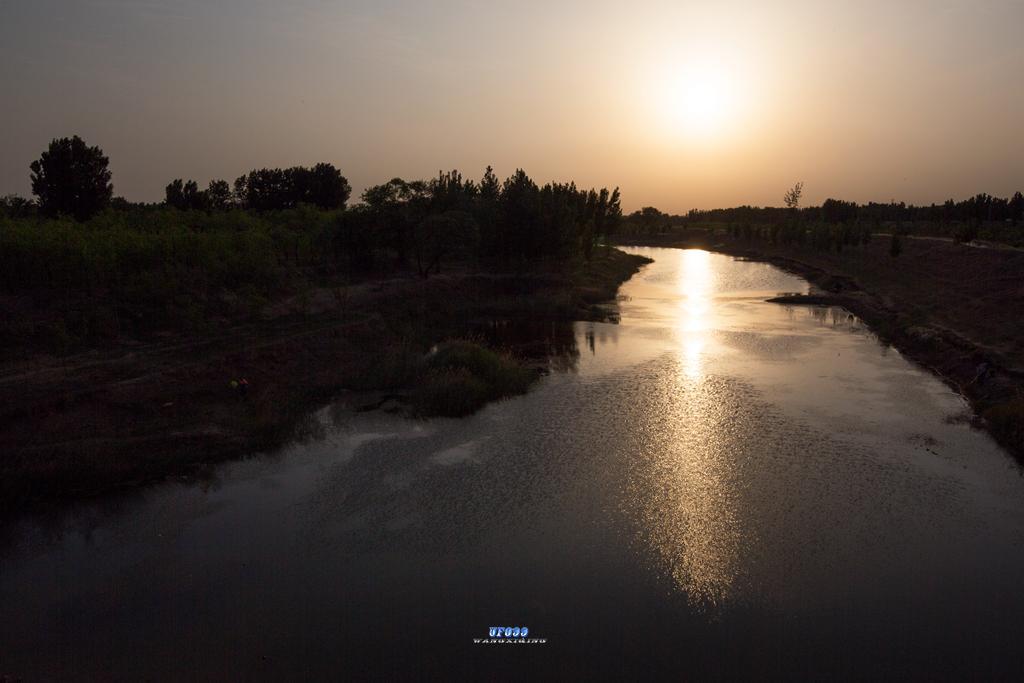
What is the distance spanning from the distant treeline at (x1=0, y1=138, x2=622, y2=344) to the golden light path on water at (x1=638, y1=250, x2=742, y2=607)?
29269 mm

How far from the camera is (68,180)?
71.9 m

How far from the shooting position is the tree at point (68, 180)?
71875 mm

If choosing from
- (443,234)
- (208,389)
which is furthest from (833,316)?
(208,389)

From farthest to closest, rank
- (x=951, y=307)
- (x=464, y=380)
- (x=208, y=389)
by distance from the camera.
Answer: (x=951, y=307) < (x=464, y=380) < (x=208, y=389)

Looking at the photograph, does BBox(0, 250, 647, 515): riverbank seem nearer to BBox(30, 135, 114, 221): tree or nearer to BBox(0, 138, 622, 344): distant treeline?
BBox(0, 138, 622, 344): distant treeline

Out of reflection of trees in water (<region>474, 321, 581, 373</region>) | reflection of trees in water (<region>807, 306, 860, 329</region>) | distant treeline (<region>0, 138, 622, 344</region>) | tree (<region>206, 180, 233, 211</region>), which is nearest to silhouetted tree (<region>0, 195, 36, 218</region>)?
distant treeline (<region>0, 138, 622, 344</region>)

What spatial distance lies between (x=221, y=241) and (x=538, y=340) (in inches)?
995

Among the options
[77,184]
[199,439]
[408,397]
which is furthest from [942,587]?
[77,184]

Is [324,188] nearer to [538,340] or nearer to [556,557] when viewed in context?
[538,340]

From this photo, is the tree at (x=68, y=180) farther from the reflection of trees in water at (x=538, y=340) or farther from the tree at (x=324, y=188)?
the reflection of trees in water at (x=538, y=340)

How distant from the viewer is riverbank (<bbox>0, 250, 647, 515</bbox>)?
865 inches

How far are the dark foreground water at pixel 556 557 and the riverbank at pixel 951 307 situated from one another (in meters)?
4.37

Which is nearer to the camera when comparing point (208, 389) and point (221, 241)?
point (208, 389)

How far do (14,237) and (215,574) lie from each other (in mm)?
30545
